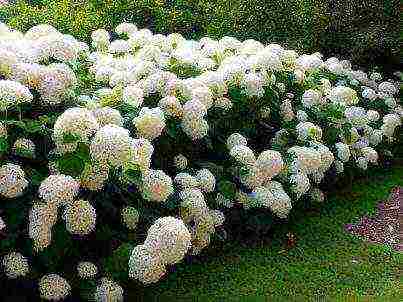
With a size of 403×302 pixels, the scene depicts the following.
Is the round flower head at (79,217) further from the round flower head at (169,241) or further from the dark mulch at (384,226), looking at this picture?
the dark mulch at (384,226)

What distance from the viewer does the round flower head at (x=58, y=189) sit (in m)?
3.22

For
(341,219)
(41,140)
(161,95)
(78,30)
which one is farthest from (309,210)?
(78,30)

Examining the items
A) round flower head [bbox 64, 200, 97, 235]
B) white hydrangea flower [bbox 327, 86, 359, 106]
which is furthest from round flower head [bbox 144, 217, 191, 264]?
white hydrangea flower [bbox 327, 86, 359, 106]

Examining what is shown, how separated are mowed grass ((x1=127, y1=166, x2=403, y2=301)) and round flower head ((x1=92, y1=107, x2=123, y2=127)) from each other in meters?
0.87

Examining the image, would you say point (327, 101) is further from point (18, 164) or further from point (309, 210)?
point (18, 164)

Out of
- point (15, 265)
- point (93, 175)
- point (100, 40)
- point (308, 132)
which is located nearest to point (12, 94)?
point (93, 175)

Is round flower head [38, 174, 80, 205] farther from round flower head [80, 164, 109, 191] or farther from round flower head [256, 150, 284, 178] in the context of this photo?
round flower head [256, 150, 284, 178]

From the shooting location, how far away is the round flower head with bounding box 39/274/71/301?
3332 mm

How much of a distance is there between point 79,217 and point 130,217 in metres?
0.34

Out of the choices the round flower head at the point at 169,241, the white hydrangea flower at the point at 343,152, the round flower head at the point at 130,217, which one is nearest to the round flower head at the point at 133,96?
the round flower head at the point at 130,217

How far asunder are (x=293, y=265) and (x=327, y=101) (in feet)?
5.52

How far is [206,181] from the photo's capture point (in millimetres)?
4094

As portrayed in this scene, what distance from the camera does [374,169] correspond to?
6074mm

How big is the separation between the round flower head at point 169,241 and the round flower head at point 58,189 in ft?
1.29
